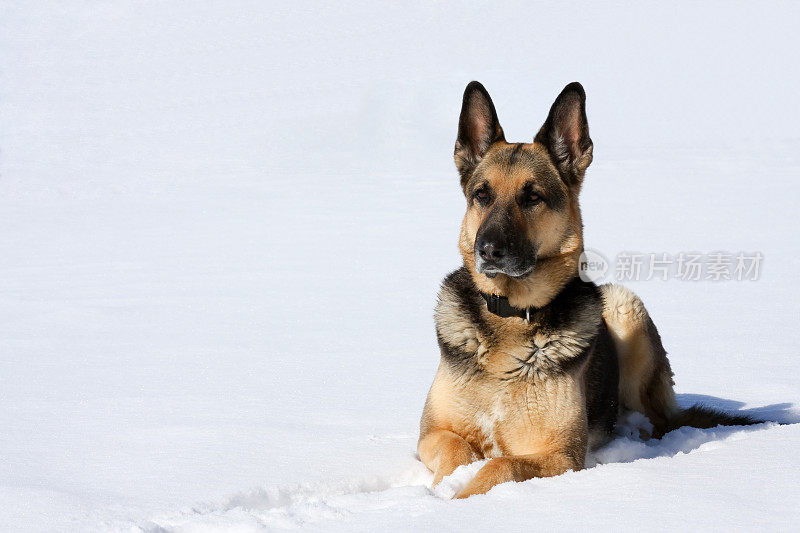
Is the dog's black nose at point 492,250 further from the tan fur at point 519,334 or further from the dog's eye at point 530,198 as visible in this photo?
the dog's eye at point 530,198

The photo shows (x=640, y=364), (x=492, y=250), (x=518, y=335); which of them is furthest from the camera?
(x=640, y=364)

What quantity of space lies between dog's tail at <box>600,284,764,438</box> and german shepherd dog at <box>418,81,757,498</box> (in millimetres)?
492

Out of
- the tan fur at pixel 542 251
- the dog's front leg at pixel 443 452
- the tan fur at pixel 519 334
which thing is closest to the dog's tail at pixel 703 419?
the tan fur at pixel 519 334

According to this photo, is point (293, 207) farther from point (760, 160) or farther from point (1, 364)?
point (760, 160)

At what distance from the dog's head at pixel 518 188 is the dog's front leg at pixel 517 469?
0.91 m

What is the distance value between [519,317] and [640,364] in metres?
1.48

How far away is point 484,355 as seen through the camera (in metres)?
4.02

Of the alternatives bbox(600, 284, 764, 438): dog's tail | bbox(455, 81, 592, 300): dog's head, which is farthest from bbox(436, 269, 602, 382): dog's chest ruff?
bbox(600, 284, 764, 438): dog's tail

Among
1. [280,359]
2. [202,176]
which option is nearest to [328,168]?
[202,176]

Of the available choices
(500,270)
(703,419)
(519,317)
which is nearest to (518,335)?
(519,317)

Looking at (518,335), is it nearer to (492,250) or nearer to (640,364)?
(492,250)

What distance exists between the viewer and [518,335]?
4.04m

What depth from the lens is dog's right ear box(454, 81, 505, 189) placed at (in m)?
4.39

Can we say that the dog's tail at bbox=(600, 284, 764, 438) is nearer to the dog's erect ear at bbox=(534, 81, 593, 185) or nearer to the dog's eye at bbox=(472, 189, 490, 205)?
the dog's erect ear at bbox=(534, 81, 593, 185)
